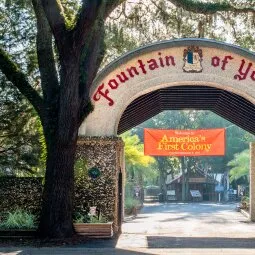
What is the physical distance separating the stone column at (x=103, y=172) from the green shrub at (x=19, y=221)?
180cm

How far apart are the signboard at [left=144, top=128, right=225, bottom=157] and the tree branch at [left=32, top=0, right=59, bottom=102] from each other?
986cm

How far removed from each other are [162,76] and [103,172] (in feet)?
12.2

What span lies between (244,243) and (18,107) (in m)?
11.5

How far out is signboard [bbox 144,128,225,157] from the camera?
2559 centimetres

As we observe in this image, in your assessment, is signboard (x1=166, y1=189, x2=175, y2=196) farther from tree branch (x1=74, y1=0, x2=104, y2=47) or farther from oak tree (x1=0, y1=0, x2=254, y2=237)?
tree branch (x1=74, y1=0, x2=104, y2=47)

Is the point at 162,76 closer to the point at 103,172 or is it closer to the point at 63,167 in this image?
the point at 103,172

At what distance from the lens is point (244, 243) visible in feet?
50.4

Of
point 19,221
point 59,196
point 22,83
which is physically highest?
point 22,83

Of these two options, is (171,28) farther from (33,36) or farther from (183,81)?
(33,36)

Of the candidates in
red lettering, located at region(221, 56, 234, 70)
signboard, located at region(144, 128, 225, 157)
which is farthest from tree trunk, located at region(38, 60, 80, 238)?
signboard, located at region(144, 128, 225, 157)

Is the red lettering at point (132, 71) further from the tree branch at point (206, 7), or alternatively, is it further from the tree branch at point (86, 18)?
the tree branch at point (86, 18)

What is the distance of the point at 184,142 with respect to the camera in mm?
25719

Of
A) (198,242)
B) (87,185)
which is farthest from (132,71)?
(198,242)

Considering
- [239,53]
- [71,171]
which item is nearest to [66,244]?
[71,171]
